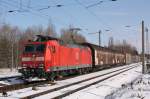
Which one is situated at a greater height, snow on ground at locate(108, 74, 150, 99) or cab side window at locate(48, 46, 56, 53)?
cab side window at locate(48, 46, 56, 53)

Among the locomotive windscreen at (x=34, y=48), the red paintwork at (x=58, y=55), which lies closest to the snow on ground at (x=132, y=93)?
the red paintwork at (x=58, y=55)

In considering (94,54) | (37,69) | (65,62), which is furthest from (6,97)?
(94,54)

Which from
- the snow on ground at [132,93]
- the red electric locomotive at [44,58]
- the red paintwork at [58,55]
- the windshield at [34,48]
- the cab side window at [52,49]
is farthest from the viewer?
the cab side window at [52,49]

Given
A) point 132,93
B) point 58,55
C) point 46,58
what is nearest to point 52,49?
point 46,58

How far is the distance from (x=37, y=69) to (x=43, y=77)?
0.77 m

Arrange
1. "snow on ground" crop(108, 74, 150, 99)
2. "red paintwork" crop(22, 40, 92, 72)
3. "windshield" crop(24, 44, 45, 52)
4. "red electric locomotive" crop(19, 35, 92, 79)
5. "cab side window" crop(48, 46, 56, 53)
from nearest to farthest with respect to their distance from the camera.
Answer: "snow on ground" crop(108, 74, 150, 99)
"red electric locomotive" crop(19, 35, 92, 79)
"red paintwork" crop(22, 40, 92, 72)
"windshield" crop(24, 44, 45, 52)
"cab side window" crop(48, 46, 56, 53)

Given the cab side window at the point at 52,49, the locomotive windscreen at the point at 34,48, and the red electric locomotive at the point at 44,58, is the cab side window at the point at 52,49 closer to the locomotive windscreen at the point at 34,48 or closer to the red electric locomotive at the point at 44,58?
the red electric locomotive at the point at 44,58

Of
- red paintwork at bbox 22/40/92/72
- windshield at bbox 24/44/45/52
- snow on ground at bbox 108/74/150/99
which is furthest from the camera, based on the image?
windshield at bbox 24/44/45/52

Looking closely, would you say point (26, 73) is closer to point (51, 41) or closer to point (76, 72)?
point (51, 41)

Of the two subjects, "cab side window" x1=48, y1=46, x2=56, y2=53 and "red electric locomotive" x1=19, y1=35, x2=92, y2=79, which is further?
"cab side window" x1=48, y1=46, x2=56, y2=53

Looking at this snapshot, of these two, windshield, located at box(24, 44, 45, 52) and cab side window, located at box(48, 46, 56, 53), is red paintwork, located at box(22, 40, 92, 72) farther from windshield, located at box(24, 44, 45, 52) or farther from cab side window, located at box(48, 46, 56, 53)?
windshield, located at box(24, 44, 45, 52)

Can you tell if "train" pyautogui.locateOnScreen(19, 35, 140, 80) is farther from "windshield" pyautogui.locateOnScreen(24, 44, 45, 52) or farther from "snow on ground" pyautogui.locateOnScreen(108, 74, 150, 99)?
"snow on ground" pyautogui.locateOnScreen(108, 74, 150, 99)

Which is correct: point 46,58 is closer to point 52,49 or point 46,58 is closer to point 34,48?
point 52,49

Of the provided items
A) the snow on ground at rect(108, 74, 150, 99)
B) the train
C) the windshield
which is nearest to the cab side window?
the train
